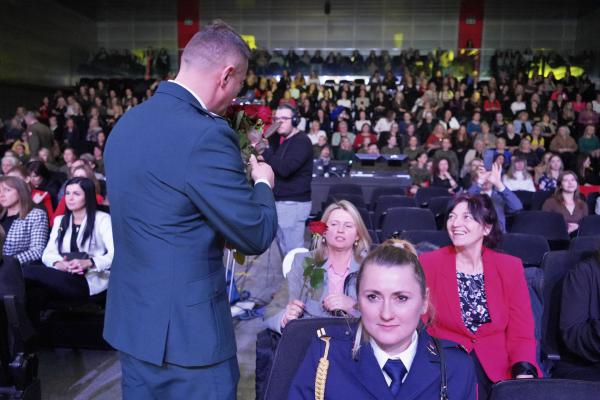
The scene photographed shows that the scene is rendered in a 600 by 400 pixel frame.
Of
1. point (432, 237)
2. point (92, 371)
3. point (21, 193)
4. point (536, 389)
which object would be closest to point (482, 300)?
point (536, 389)

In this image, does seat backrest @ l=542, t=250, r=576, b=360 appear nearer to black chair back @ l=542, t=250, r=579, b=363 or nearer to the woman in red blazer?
black chair back @ l=542, t=250, r=579, b=363

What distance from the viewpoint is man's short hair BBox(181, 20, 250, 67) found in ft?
4.20

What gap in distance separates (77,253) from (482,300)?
7.38 ft

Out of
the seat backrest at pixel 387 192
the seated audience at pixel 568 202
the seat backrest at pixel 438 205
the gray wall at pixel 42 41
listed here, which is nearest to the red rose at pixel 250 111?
the seat backrest at pixel 438 205

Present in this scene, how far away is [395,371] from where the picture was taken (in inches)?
53.3

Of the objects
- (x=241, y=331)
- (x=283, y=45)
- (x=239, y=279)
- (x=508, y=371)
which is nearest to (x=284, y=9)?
(x=283, y=45)

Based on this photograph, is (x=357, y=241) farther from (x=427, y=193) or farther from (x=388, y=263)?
(x=427, y=193)

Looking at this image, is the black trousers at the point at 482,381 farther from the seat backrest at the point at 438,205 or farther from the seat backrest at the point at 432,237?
the seat backrest at the point at 438,205

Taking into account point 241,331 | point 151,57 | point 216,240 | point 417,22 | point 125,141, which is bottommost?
point 241,331

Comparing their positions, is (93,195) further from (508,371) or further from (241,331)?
(508,371)

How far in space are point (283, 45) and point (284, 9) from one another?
3.85 ft

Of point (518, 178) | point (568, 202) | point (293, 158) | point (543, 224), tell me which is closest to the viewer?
point (293, 158)

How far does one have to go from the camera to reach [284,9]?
1738cm

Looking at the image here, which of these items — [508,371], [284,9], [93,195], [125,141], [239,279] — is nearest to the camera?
[125,141]
